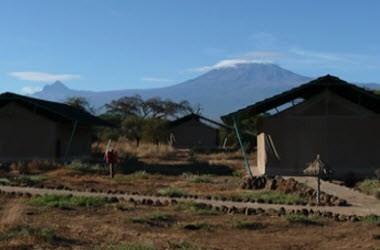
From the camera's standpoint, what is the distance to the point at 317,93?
29516mm

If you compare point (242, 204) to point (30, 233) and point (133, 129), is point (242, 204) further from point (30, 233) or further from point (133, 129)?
point (133, 129)

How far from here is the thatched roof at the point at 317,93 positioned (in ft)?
93.7

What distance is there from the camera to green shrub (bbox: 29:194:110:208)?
17.3m

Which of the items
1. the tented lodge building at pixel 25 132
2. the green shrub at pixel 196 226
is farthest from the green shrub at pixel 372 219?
the tented lodge building at pixel 25 132

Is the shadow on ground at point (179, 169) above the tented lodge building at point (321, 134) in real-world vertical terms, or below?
below

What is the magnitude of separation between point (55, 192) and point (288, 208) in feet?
24.9

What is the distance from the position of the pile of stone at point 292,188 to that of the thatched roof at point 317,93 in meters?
5.21

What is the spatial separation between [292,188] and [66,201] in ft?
23.7

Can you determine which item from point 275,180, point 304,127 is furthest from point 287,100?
point 275,180

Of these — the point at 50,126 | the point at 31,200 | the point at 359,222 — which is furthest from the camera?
the point at 50,126

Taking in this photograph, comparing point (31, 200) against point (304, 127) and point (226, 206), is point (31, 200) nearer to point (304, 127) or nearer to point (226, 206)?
point (226, 206)

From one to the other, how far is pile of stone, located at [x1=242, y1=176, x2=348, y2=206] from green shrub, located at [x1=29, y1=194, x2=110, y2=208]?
17.7 feet

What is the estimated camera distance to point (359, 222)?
14.2 m

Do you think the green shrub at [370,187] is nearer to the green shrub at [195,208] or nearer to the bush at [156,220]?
the green shrub at [195,208]
